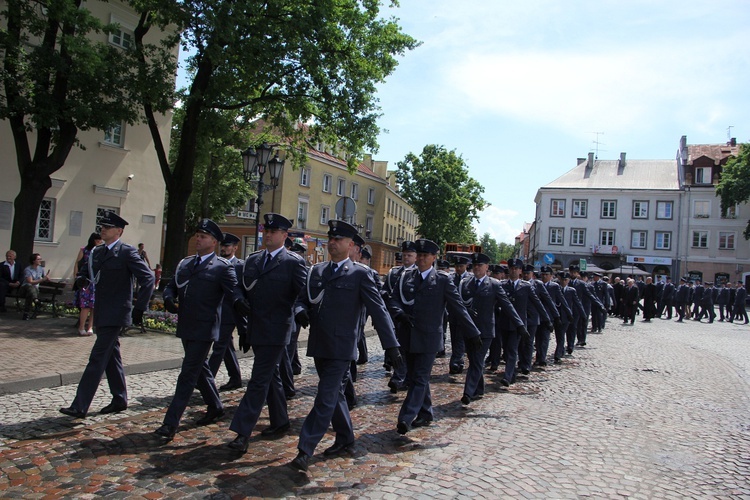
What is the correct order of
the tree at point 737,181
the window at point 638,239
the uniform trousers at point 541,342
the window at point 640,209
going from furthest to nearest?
the window at point 640,209
the window at point 638,239
the tree at point 737,181
the uniform trousers at point 541,342

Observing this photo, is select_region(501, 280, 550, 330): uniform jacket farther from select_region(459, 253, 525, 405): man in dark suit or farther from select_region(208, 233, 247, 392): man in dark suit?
select_region(208, 233, 247, 392): man in dark suit

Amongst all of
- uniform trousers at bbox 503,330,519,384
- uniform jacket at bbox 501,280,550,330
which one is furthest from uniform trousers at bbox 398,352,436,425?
uniform jacket at bbox 501,280,550,330

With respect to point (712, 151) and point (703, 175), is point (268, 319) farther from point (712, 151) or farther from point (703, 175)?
point (712, 151)

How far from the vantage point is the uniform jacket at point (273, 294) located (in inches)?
211

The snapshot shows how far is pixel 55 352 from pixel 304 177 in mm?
46848

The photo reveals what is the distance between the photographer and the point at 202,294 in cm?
582

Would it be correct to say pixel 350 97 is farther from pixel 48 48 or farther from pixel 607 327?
pixel 607 327

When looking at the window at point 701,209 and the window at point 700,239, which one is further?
the window at point 701,209

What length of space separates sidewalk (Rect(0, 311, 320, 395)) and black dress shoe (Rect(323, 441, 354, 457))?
161 inches

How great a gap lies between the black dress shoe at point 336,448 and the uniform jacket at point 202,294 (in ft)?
4.95

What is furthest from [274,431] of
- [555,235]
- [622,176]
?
[622,176]

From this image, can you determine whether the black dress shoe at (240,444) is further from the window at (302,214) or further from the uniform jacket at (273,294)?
the window at (302,214)

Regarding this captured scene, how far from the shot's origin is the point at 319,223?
188 ft

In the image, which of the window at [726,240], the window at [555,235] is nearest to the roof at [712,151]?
the window at [726,240]
